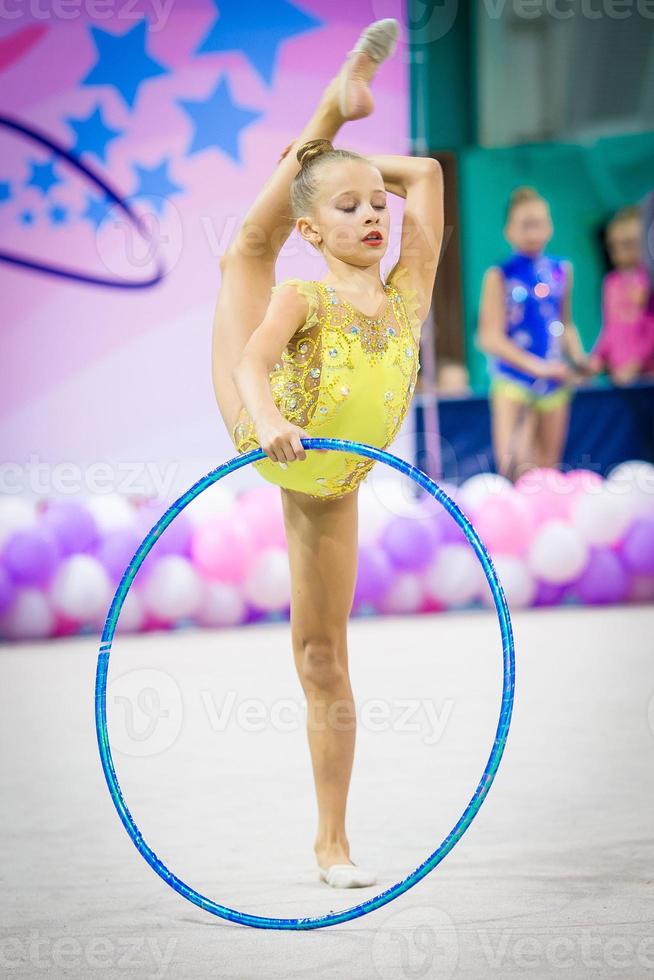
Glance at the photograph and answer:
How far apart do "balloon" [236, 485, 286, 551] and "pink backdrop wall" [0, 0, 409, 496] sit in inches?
48.9

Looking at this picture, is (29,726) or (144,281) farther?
(144,281)

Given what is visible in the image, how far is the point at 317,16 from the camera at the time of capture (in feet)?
21.9

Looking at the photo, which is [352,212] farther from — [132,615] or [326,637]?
[132,615]

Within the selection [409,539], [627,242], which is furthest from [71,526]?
[627,242]

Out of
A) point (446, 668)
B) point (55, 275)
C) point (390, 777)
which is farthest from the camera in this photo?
point (55, 275)

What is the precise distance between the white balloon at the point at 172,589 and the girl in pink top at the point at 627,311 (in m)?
3.08

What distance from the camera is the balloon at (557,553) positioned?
5.39 metres

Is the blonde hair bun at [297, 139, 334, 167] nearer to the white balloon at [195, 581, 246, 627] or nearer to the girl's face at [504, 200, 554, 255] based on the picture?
the white balloon at [195, 581, 246, 627]

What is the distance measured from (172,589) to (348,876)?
3.08 metres

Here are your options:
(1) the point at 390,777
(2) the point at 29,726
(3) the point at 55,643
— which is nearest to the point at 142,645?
(3) the point at 55,643

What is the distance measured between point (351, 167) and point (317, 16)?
16.0ft

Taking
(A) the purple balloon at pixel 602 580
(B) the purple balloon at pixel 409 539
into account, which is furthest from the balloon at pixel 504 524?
(A) the purple balloon at pixel 602 580

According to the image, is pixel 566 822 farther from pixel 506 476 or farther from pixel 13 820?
pixel 506 476

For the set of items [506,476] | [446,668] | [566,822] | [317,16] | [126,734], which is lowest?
[506,476]
